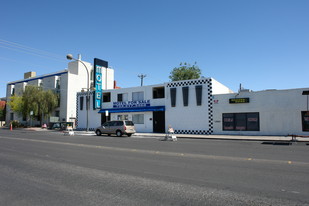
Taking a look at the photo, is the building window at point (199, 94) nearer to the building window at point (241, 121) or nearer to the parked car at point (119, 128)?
the building window at point (241, 121)

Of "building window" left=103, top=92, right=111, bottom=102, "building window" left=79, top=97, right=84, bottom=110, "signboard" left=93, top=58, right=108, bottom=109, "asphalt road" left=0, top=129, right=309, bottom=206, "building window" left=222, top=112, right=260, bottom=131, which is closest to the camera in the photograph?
"asphalt road" left=0, top=129, right=309, bottom=206

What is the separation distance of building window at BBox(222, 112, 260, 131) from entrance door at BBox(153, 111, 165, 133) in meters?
7.72

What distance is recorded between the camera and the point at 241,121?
2520cm

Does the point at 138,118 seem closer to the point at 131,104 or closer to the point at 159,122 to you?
the point at 131,104

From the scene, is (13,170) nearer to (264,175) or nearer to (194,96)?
(264,175)

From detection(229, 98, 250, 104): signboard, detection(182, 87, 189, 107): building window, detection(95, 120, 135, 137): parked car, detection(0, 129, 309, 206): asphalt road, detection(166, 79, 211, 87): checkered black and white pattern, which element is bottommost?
detection(0, 129, 309, 206): asphalt road

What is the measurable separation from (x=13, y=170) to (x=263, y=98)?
22.8m

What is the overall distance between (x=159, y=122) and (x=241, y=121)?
10.1m

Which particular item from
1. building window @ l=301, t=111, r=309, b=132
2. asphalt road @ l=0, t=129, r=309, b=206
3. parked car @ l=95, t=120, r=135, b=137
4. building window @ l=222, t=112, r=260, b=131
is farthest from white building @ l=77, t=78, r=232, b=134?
asphalt road @ l=0, t=129, r=309, b=206

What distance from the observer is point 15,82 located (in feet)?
193

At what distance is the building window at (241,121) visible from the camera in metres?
24.5

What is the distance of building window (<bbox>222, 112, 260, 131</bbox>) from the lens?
2452cm

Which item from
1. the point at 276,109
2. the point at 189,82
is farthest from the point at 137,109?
the point at 276,109

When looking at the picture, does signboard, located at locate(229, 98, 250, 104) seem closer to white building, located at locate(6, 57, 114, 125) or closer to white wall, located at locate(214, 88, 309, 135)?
white wall, located at locate(214, 88, 309, 135)
